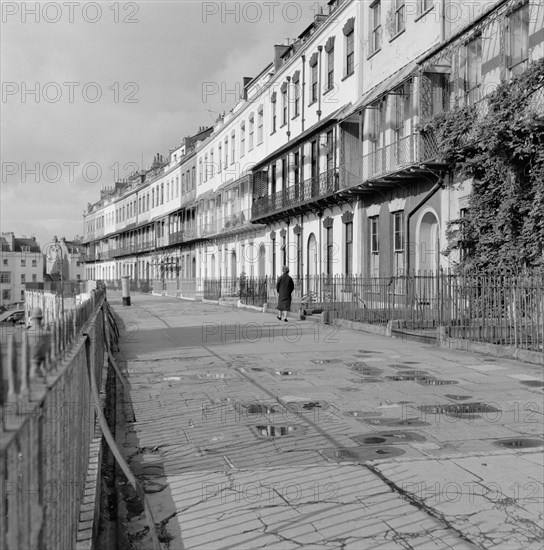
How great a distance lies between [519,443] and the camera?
619 cm

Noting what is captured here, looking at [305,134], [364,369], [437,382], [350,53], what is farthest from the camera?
[305,134]

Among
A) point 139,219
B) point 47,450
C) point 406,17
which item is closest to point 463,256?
point 406,17

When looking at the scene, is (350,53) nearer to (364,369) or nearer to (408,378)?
(364,369)

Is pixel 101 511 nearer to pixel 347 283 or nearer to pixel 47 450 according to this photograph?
pixel 47 450

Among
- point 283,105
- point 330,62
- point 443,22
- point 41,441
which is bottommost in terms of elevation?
point 41,441

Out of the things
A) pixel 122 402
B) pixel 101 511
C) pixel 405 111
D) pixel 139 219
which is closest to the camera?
pixel 101 511

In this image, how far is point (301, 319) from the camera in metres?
23.4

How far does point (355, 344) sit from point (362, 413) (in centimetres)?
752

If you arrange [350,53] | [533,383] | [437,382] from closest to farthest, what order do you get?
[533,383], [437,382], [350,53]

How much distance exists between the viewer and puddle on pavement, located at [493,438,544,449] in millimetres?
→ 6086

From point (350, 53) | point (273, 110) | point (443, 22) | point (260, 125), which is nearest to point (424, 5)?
point (443, 22)

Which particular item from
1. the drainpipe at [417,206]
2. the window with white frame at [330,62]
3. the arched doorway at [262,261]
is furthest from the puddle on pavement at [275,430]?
the arched doorway at [262,261]

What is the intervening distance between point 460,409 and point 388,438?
1.74m

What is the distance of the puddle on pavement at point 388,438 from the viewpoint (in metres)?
6.23
